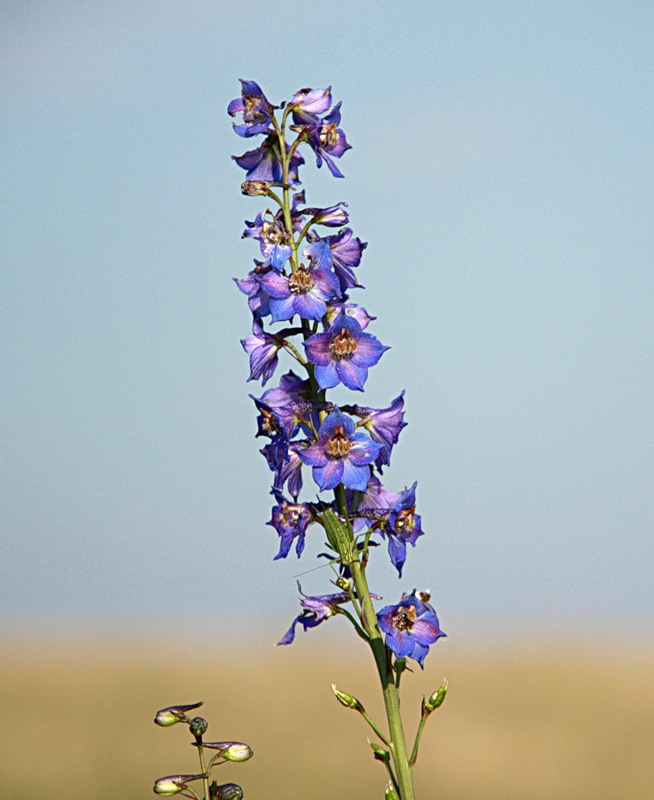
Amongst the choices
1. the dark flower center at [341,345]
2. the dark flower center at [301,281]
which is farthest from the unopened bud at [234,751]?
the dark flower center at [301,281]

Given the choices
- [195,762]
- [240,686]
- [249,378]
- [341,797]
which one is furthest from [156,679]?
[249,378]

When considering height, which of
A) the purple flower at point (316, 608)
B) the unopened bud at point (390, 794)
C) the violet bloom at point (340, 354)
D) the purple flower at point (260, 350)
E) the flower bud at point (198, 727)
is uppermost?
the purple flower at point (260, 350)

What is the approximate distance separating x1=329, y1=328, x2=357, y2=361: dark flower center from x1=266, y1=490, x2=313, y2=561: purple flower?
63 centimetres

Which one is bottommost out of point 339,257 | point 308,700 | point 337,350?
point 337,350

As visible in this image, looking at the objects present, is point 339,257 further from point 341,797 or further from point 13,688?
point 13,688

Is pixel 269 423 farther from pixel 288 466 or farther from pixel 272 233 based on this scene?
pixel 272 233

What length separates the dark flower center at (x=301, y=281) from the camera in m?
4.46

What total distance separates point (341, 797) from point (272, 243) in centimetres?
961

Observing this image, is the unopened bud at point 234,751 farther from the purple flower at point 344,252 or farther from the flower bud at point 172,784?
the purple flower at point 344,252

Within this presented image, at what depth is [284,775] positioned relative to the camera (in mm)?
13461

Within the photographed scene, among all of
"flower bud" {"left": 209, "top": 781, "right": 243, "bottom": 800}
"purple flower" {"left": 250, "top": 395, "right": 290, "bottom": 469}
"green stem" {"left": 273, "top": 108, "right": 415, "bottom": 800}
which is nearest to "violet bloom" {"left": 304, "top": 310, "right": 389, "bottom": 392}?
"green stem" {"left": 273, "top": 108, "right": 415, "bottom": 800}

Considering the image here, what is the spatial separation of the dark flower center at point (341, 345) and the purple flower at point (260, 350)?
0.34 metres

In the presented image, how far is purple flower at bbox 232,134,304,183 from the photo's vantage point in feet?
15.9

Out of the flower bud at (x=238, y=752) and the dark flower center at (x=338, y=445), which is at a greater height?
the dark flower center at (x=338, y=445)
